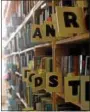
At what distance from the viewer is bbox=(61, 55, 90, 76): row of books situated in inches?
46.1

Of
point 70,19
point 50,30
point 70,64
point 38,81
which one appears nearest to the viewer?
point 70,19

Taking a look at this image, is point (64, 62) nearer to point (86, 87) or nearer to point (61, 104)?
point (61, 104)

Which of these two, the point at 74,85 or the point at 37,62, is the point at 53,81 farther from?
the point at 37,62

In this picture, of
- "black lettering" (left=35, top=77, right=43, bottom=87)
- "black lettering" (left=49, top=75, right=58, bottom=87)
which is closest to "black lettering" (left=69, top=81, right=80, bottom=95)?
"black lettering" (left=49, top=75, right=58, bottom=87)

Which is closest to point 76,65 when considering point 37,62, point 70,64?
point 70,64

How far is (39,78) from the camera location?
5.00 ft

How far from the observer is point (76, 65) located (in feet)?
4.30

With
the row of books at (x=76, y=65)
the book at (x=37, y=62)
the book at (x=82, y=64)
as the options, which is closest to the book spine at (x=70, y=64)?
the row of books at (x=76, y=65)

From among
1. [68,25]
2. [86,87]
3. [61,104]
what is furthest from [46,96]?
[68,25]

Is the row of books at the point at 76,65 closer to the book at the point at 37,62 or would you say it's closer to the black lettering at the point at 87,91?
the black lettering at the point at 87,91

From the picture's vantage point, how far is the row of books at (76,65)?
1.17m

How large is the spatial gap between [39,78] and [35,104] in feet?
2.80

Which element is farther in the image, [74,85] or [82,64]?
[82,64]

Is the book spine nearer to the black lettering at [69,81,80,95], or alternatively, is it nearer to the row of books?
the row of books
